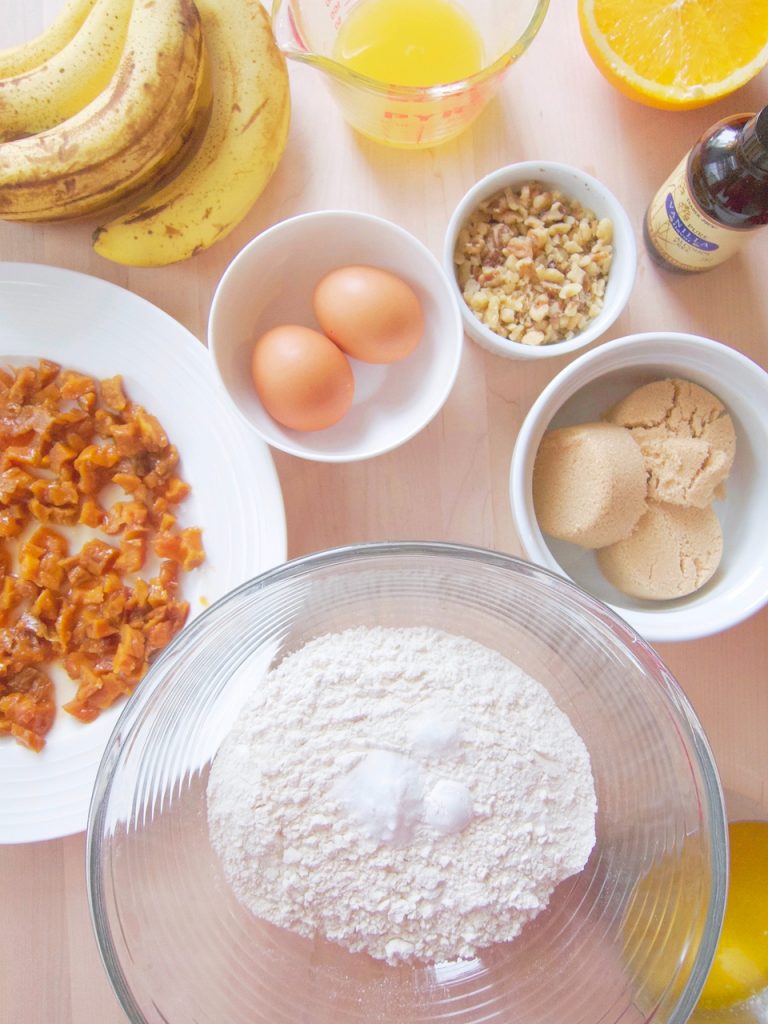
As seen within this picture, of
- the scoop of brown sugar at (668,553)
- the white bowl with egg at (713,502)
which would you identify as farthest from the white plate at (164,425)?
the scoop of brown sugar at (668,553)

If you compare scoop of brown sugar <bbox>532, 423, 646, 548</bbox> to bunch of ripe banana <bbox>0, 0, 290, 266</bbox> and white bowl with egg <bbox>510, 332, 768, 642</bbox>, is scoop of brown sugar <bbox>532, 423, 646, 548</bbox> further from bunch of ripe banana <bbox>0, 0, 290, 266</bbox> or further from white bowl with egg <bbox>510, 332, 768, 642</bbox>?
bunch of ripe banana <bbox>0, 0, 290, 266</bbox>

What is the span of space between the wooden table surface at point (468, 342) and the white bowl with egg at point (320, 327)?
5 centimetres

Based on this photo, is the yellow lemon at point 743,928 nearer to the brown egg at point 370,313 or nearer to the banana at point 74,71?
the brown egg at point 370,313

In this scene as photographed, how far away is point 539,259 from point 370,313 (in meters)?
0.22

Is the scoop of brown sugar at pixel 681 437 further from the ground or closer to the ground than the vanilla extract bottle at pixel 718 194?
closer to the ground

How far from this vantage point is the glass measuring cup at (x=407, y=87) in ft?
2.62

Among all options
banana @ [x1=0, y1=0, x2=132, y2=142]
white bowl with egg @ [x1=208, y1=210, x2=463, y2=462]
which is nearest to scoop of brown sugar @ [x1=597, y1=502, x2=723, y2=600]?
white bowl with egg @ [x1=208, y1=210, x2=463, y2=462]

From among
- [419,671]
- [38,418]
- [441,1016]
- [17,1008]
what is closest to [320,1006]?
[441,1016]

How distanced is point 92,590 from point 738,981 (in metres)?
0.87

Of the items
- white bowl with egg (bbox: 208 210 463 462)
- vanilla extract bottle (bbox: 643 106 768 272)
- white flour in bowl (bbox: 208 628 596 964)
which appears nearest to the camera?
white flour in bowl (bbox: 208 628 596 964)

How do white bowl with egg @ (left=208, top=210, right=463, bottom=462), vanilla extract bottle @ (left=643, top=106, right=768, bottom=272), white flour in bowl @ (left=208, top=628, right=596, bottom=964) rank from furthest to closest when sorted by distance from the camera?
white bowl with egg @ (left=208, top=210, right=463, bottom=462) → vanilla extract bottle @ (left=643, top=106, right=768, bottom=272) → white flour in bowl @ (left=208, top=628, right=596, bottom=964)

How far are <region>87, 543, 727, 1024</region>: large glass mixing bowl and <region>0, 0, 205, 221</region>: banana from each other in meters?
0.48

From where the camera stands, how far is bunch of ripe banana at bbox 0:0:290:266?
80cm

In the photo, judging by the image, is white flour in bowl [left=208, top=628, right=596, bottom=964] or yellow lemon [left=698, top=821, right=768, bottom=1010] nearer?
white flour in bowl [left=208, top=628, right=596, bottom=964]
